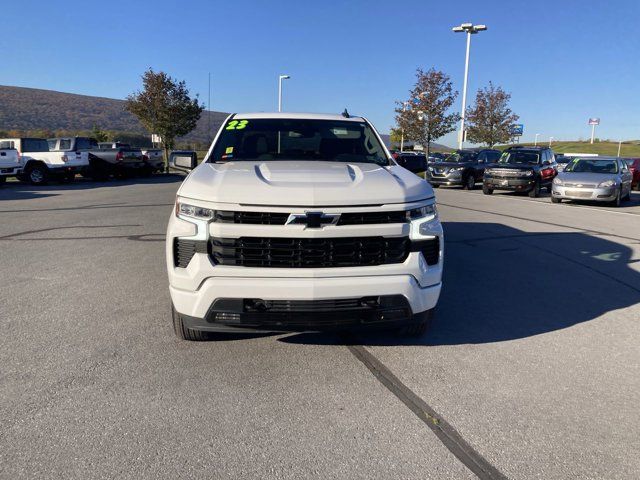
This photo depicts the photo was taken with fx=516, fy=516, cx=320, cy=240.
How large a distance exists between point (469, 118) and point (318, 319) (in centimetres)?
4797

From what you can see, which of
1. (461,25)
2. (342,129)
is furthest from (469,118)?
(342,129)

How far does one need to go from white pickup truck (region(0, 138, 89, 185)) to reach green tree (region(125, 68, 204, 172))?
13520mm

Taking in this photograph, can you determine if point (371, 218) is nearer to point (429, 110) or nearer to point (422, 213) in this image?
point (422, 213)

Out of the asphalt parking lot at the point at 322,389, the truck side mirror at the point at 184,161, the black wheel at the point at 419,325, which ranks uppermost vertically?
the truck side mirror at the point at 184,161

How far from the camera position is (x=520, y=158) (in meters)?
20.8

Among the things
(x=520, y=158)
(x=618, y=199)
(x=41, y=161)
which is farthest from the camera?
(x=41, y=161)

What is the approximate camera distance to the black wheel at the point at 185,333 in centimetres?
400

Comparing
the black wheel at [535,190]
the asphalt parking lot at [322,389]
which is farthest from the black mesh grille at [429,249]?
the black wheel at [535,190]

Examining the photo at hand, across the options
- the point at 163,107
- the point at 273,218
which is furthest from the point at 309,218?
the point at 163,107

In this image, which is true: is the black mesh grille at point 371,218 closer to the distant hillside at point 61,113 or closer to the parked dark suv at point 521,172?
the parked dark suv at point 521,172

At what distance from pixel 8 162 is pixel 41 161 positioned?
1403mm

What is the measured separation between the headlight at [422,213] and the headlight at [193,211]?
1369 mm

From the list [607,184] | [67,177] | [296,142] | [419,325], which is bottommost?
[419,325]

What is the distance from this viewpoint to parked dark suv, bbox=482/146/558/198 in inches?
766
